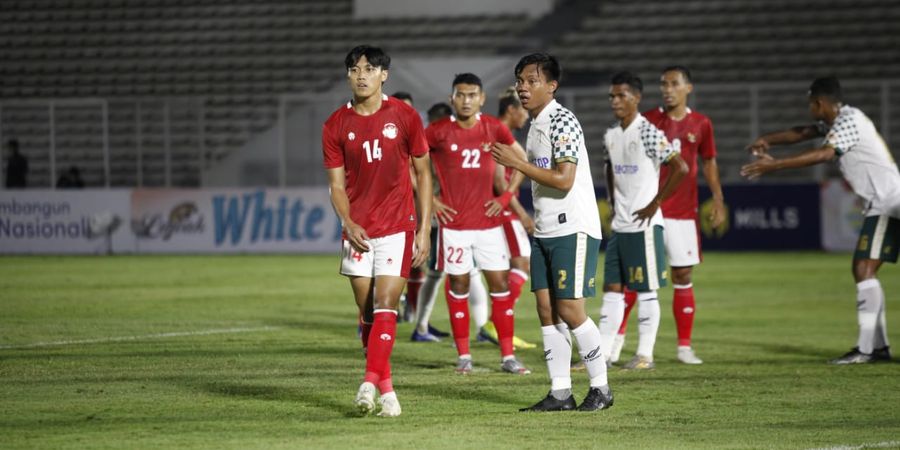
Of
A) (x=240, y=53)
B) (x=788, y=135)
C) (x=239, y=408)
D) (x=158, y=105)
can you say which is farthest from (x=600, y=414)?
(x=240, y=53)

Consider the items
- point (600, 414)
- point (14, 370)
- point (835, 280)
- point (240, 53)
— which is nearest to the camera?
point (600, 414)

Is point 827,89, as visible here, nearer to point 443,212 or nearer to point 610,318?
point 610,318

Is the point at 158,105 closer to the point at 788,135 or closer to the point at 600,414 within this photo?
the point at 788,135

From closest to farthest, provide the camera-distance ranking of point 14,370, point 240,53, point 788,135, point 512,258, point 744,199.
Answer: point 14,370
point 788,135
point 512,258
point 744,199
point 240,53

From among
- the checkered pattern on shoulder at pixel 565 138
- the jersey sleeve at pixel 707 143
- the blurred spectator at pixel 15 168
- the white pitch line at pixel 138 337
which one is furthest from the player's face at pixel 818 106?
the blurred spectator at pixel 15 168

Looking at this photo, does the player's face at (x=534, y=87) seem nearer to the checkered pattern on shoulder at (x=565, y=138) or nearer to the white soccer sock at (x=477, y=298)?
the checkered pattern on shoulder at (x=565, y=138)

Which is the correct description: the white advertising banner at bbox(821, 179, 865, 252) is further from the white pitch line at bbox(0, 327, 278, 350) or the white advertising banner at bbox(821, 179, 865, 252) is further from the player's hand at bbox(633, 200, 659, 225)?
the player's hand at bbox(633, 200, 659, 225)

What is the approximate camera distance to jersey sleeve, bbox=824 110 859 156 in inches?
428

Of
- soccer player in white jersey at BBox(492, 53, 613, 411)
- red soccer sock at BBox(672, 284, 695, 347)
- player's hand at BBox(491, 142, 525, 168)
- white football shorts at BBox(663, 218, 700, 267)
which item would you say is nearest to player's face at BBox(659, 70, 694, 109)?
white football shorts at BBox(663, 218, 700, 267)

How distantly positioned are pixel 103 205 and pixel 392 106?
64.6 ft

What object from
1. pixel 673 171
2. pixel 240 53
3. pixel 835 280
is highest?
pixel 240 53

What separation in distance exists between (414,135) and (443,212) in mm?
2499

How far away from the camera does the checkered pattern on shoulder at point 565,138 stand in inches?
315

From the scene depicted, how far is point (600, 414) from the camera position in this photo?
810cm
